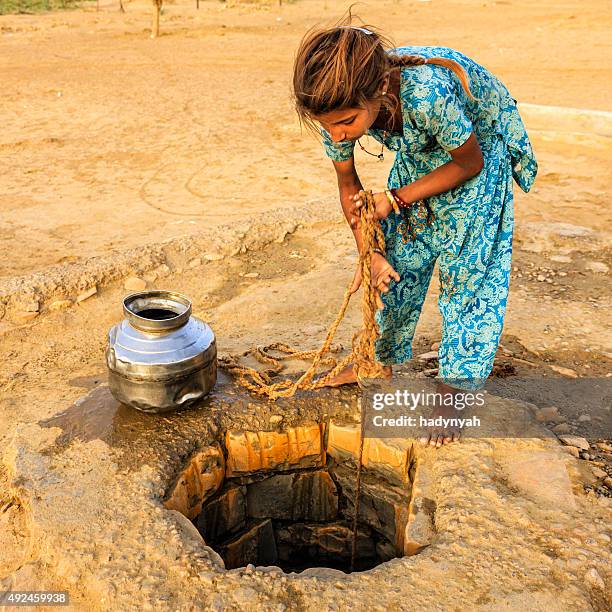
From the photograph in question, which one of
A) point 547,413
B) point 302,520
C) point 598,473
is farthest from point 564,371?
point 302,520

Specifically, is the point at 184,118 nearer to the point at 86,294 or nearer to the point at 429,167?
the point at 86,294

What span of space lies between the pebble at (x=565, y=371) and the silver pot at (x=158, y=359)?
172 cm

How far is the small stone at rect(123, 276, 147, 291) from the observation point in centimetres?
392

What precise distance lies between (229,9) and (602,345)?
16.3 metres

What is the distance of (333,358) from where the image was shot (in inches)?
118

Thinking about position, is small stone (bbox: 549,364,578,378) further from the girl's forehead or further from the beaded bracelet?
the girl's forehead

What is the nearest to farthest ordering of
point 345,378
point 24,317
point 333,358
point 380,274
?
point 380,274 < point 345,378 < point 333,358 < point 24,317

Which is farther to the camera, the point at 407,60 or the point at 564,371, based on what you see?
the point at 564,371

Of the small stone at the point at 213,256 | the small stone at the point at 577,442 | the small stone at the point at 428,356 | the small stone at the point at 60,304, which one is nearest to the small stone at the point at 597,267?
the small stone at the point at 428,356

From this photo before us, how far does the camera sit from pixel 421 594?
1781 millimetres

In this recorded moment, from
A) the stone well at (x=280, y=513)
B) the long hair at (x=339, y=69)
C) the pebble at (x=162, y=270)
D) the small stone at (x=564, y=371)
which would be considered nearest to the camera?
the long hair at (x=339, y=69)

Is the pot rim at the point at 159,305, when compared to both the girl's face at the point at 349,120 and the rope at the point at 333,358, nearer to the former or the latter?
the rope at the point at 333,358

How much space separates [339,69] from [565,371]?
2.07 m

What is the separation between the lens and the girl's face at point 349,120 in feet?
5.84
